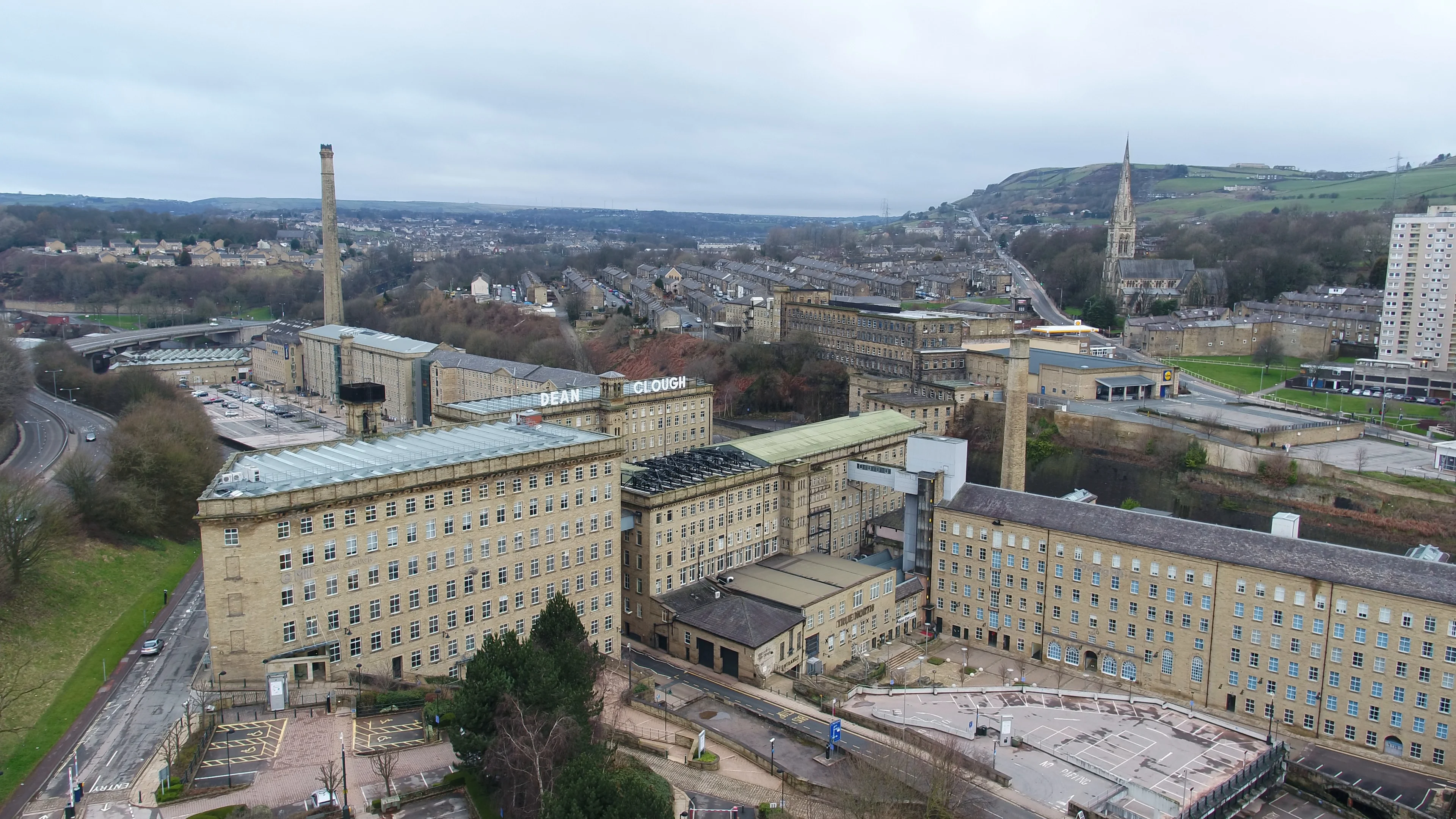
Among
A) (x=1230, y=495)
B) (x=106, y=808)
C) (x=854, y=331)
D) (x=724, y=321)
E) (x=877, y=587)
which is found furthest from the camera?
(x=724, y=321)

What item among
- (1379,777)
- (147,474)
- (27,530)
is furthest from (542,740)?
(147,474)

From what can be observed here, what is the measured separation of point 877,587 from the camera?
50.9 m

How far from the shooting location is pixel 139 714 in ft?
118

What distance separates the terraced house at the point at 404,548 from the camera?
114 ft

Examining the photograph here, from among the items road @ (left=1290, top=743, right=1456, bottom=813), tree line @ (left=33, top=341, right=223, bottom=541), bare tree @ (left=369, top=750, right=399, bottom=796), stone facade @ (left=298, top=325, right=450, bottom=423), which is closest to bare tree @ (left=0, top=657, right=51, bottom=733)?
bare tree @ (left=369, top=750, right=399, bottom=796)

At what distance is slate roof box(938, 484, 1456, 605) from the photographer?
4066 cm

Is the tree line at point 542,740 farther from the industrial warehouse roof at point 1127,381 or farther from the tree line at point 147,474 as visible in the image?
the industrial warehouse roof at point 1127,381

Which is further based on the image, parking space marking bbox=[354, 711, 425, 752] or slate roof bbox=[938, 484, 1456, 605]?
slate roof bbox=[938, 484, 1456, 605]

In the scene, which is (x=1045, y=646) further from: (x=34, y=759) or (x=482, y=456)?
(x=34, y=759)

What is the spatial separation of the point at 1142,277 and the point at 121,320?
159 meters

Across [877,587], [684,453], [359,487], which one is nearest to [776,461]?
[684,453]

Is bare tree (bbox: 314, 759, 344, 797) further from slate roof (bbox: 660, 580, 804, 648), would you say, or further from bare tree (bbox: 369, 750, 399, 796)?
slate roof (bbox: 660, 580, 804, 648)

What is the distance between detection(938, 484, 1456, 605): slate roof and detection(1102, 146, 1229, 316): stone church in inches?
3606

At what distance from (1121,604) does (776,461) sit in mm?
19628
